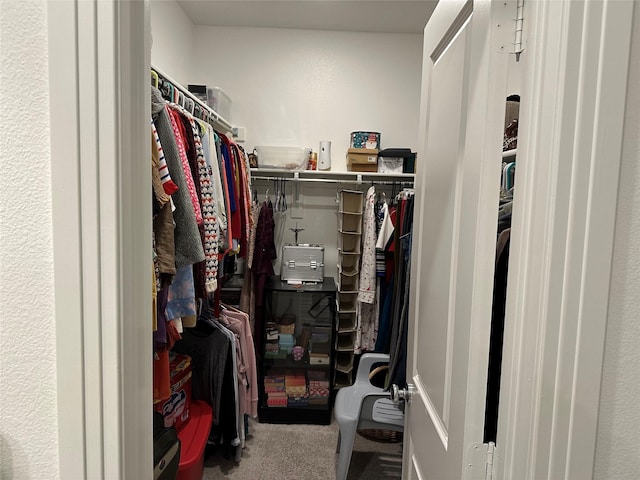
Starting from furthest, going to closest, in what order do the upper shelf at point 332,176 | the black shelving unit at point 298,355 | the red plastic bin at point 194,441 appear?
the upper shelf at point 332,176, the black shelving unit at point 298,355, the red plastic bin at point 194,441

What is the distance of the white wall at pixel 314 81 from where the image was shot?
10.3 feet

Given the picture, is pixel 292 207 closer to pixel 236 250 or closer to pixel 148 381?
pixel 236 250

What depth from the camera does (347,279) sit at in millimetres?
2951

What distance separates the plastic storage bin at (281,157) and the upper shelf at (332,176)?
0.05 m

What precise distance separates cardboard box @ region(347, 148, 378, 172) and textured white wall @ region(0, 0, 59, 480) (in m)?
2.50

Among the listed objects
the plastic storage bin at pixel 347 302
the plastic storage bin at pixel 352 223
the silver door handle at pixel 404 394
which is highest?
the plastic storage bin at pixel 352 223

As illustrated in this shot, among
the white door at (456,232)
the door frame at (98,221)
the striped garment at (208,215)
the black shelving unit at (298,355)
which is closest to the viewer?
the door frame at (98,221)

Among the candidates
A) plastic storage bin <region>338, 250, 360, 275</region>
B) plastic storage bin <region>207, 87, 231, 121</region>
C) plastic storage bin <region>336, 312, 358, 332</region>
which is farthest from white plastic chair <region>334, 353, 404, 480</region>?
plastic storage bin <region>207, 87, 231, 121</region>

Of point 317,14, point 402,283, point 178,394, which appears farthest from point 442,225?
point 317,14

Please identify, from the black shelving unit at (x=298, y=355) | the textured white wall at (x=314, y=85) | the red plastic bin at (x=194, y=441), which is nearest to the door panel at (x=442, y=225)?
the red plastic bin at (x=194, y=441)

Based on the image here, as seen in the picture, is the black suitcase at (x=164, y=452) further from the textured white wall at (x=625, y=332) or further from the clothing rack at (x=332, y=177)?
the clothing rack at (x=332, y=177)

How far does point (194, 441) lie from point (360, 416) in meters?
0.82

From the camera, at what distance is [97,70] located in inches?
22.0

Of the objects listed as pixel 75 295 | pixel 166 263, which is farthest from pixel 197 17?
pixel 75 295
